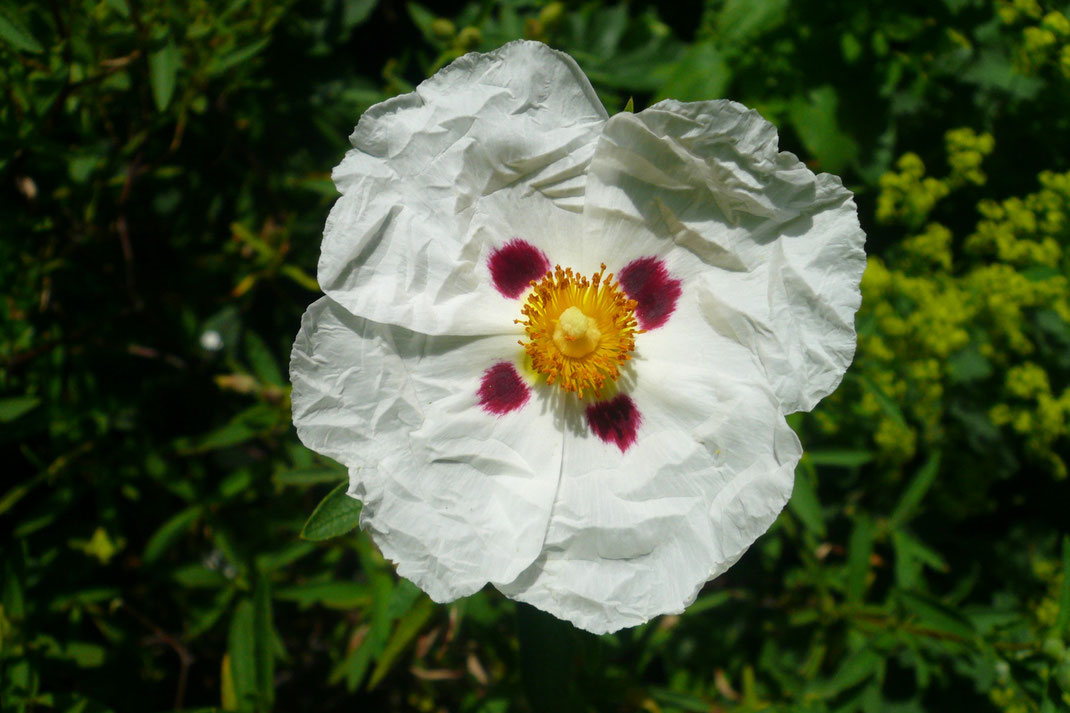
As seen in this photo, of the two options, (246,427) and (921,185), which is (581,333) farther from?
(921,185)

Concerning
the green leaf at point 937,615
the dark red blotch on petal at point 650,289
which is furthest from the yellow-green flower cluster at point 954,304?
the dark red blotch on petal at point 650,289

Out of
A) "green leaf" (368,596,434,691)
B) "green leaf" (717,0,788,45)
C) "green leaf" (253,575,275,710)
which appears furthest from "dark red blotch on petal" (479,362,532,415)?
"green leaf" (717,0,788,45)

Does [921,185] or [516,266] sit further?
[921,185]

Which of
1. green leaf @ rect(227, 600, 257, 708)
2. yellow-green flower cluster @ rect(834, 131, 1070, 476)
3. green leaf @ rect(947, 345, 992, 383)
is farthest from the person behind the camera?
green leaf @ rect(947, 345, 992, 383)

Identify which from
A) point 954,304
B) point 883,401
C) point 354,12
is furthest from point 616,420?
point 354,12

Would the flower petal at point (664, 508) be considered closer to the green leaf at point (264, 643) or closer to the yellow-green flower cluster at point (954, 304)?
the yellow-green flower cluster at point (954, 304)

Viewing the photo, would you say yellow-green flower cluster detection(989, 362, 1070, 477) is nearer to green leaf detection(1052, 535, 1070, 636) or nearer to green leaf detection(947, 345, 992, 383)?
green leaf detection(947, 345, 992, 383)
